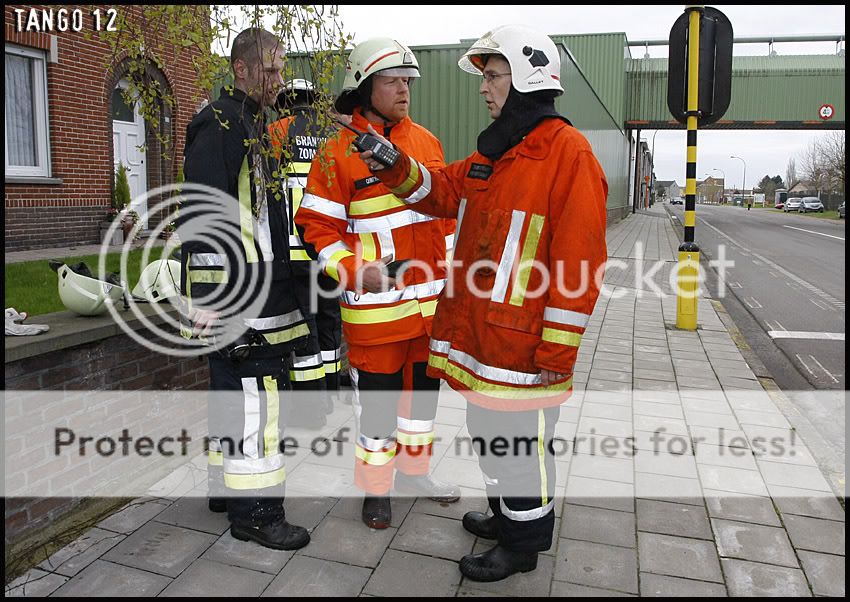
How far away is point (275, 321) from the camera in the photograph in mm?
3117

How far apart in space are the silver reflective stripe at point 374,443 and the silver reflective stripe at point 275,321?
0.66 m

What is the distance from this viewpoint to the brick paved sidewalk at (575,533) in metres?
2.79

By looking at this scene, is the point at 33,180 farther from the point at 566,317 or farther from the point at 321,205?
the point at 566,317

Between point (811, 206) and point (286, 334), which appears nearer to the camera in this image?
point (286, 334)

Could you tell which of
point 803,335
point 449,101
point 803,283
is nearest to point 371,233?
point 803,335

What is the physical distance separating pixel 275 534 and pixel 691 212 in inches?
243

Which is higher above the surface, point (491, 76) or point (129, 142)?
point (129, 142)

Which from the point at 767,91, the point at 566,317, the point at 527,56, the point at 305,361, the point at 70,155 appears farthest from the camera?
the point at 767,91

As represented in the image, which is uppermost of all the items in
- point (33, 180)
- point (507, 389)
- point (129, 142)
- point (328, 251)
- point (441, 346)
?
point (129, 142)

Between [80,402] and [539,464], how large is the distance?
206cm

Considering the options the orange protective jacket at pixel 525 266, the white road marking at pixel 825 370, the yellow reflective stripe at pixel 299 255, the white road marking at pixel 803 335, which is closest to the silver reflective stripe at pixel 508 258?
the orange protective jacket at pixel 525 266

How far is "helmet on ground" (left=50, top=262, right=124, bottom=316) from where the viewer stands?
3.43m

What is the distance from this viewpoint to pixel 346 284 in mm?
3096

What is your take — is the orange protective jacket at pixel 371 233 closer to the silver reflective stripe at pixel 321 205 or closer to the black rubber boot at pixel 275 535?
the silver reflective stripe at pixel 321 205
